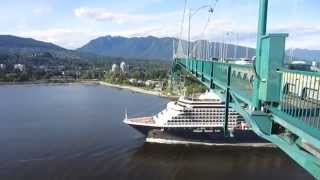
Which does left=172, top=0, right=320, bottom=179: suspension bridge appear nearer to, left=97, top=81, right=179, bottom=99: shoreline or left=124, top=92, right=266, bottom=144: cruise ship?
left=124, top=92, right=266, bottom=144: cruise ship

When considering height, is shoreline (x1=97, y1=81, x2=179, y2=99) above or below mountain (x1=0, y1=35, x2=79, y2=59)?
below

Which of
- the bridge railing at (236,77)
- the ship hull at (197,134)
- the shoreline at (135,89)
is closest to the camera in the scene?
the bridge railing at (236,77)

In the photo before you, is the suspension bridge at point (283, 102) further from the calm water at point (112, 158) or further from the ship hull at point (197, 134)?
the ship hull at point (197, 134)

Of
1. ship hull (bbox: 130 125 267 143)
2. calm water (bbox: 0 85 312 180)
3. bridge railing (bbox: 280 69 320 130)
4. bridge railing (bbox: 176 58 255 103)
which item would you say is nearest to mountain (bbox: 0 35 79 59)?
calm water (bbox: 0 85 312 180)

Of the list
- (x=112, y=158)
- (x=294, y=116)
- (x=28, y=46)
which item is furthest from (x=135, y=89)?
(x=28, y=46)

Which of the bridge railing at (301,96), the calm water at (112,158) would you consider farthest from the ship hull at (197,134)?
the bridge railing at (301,96)

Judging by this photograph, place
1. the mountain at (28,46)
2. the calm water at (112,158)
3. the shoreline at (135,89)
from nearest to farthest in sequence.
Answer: the calm water at (112,158)
the shoreline at (135,89)
the mountain at (28,46)
